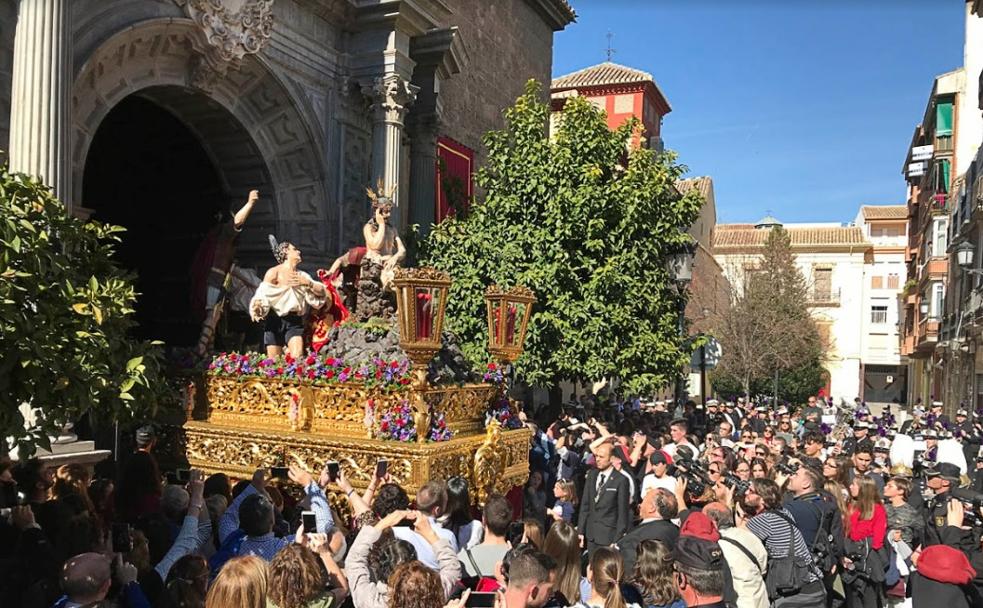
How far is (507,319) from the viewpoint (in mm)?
10148

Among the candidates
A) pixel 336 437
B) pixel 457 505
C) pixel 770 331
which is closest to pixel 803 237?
pixel 770 331

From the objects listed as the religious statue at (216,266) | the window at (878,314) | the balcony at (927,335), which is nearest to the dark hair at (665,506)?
the religious statue at (216,266)

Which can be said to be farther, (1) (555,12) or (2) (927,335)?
(2) (927,335)

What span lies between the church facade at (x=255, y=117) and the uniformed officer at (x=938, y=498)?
28.0 feet

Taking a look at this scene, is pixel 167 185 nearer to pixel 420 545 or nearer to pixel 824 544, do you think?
pixel 420 545

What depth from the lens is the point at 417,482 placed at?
8.09 meters

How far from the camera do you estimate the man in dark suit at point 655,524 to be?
19.9 feet

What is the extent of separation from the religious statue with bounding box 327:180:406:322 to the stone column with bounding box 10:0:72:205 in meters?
3.33

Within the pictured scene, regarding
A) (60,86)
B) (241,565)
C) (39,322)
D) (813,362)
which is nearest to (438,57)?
(60,86)

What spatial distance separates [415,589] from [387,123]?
1092 cm

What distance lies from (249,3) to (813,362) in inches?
Answer: 1460

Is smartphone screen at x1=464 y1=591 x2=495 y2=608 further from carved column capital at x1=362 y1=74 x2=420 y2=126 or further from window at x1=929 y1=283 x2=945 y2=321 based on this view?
window at x1=929 y1=283 x2=945 y2=321

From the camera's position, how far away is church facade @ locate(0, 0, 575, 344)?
A: 35.9 feet

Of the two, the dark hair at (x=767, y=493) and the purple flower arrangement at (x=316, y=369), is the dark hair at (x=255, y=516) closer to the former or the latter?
the dark hair at (x=767, y=493)
